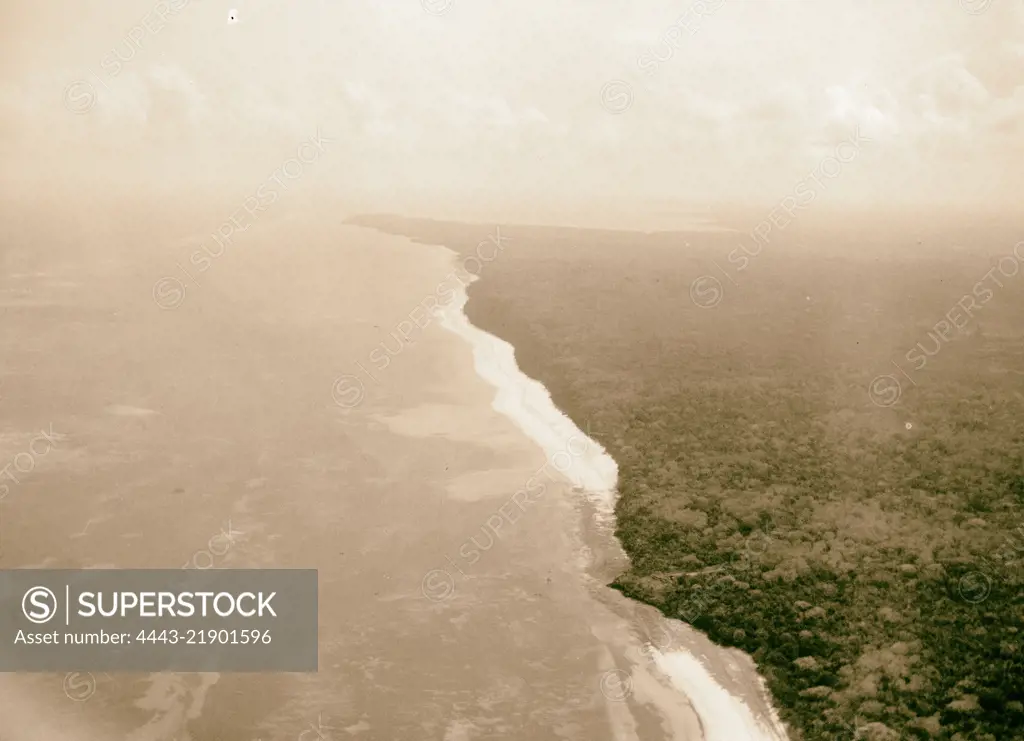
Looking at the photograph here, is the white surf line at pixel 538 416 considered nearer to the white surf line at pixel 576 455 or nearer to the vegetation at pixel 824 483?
the white surf line at pixel 576 455

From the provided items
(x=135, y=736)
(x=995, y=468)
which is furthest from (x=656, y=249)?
(x=135, y=736)

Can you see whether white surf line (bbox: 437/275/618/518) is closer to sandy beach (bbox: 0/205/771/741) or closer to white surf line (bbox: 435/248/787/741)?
white surf line (bbox: 435/248/787/741)

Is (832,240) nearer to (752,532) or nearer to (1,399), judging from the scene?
(752,532)

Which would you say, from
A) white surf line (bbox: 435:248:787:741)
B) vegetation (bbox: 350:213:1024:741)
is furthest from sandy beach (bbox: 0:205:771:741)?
vegetation (bbox: 350:213:1024:741)

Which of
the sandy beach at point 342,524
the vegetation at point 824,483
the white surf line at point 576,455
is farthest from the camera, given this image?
the vegetation at point 824,483

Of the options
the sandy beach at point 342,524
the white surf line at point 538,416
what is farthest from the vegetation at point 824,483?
the sandy beach at point 342,524

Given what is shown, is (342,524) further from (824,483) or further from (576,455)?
(824,483)

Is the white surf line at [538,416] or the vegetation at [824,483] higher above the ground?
the vegetation at [824,483]
